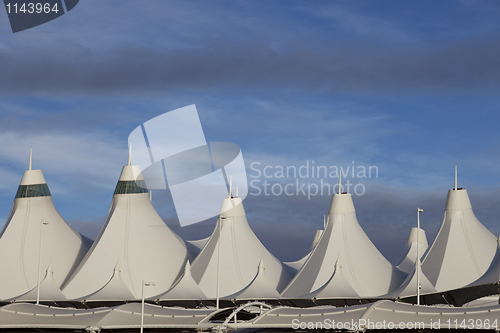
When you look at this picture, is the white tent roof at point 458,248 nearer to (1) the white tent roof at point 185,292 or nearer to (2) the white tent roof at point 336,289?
(2) the white tent roof at point 336,289

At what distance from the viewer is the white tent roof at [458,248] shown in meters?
42.2

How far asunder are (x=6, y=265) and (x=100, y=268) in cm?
679

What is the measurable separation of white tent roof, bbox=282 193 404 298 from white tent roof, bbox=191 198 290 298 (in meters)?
3.98

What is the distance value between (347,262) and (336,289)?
517 centimetres

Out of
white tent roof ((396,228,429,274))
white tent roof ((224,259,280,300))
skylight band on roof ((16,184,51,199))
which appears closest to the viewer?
white tent roof ((224,259,280,300))

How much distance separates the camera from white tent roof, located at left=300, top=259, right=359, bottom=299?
37.5 meters

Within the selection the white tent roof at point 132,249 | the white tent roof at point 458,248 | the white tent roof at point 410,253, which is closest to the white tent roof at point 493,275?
the white tent roof at point 458,248

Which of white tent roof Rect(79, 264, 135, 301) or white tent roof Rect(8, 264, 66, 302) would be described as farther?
white tent roof Rect(79, 264, 135, 301)

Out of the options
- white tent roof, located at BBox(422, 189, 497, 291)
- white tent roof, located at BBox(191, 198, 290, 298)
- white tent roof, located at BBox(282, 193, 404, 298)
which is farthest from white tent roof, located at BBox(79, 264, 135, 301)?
white tent roof, located at BBox(422, 189, 497, 291)

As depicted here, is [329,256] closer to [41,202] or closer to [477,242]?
[477,242]

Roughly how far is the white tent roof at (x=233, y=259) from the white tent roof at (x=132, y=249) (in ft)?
8.32

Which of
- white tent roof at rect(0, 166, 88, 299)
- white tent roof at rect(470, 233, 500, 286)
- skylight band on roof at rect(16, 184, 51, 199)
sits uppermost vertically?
skylight band on roof at rect(16, 184, 51, 199)

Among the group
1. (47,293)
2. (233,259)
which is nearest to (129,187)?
(233,259)

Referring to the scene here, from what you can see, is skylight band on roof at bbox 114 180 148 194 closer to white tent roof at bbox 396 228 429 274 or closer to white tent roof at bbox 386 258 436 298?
white tent roof at bbox 396 228 429 274
